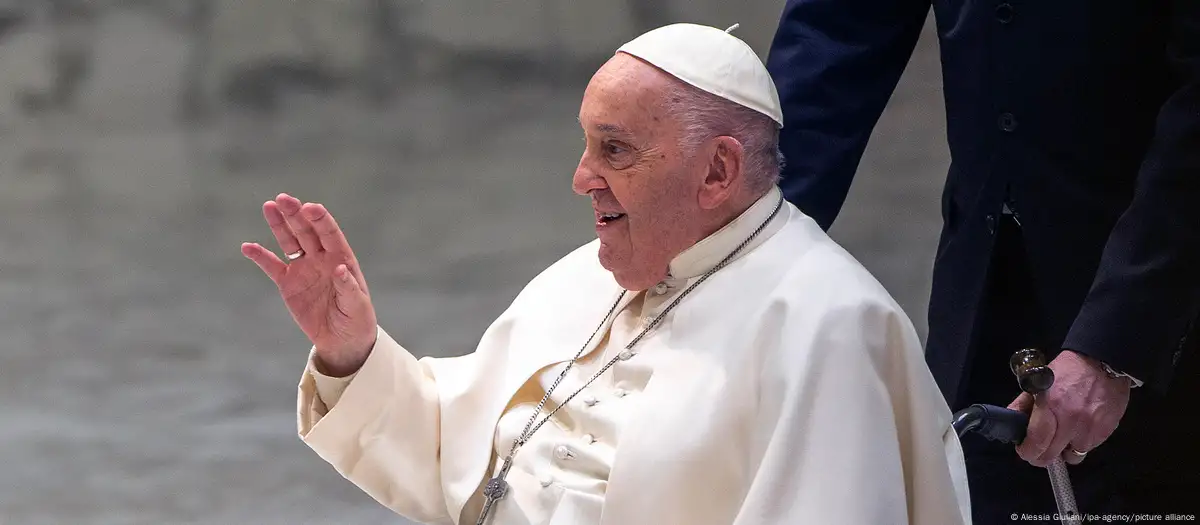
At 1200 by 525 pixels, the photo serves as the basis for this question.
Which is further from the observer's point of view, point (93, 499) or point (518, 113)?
Answer: point (518, 113)

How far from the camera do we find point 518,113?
6.16 m

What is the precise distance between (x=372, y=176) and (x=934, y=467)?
439cm

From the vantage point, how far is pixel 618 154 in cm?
196

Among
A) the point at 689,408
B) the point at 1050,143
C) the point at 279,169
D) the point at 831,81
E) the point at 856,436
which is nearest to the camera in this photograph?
the point at 856,436

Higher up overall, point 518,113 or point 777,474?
point 777,474

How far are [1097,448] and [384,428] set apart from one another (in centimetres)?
109

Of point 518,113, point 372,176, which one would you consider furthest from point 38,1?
point 518,113

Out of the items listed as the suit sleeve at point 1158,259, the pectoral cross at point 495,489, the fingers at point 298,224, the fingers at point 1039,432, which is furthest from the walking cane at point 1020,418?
the fingers at point 298,224

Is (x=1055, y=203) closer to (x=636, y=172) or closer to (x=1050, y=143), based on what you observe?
(x=1050, y=143)

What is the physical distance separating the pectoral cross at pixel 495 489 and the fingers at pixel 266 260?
0.40m

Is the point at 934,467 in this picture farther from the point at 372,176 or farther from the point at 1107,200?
the point at 372,176

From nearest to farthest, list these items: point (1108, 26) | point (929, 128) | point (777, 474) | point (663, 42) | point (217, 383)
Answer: point (777, 474)
point (663, 42)
point (1108, 26)
point (217, 383)
point (929, 128)

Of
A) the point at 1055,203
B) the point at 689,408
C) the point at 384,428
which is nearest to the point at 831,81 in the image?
the point at 1055,203

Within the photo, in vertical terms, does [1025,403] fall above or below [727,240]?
below
